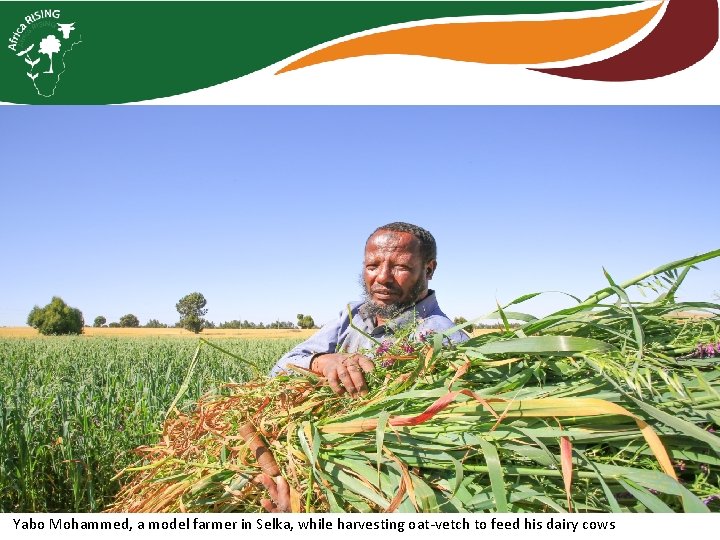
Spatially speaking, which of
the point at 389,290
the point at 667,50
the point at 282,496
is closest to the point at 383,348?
the point at 282,496

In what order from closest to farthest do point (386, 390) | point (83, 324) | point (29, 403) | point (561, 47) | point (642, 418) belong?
point (642, 418) → point (386, 390) → point (561, 47) → point (29, 403) → point (83, 324)

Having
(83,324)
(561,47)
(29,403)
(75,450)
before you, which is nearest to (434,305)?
(561,47)

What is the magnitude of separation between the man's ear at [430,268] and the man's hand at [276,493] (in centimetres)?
195

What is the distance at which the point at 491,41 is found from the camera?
297 centimetres

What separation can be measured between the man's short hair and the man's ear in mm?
26

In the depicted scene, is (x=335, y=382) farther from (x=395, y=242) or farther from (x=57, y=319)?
(x=57, y=319)

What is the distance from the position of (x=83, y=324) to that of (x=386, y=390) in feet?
189

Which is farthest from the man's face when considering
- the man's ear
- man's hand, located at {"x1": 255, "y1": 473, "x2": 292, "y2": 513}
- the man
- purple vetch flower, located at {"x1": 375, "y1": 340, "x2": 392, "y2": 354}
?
man's hand, located at {"x1": 255, "y1": 473, "x2": 292, "y2": 513}

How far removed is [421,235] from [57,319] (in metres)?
56.5

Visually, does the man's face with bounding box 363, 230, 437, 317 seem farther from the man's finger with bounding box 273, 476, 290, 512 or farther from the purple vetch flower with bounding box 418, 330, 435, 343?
the man's finger with bounding box 273, 476, 290, 512

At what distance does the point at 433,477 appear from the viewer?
1478 millimetres

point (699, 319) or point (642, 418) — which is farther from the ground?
point (699, 319)

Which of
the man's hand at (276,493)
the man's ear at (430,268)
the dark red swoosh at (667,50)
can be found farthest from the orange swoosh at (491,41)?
the man's hand at (276,493)
